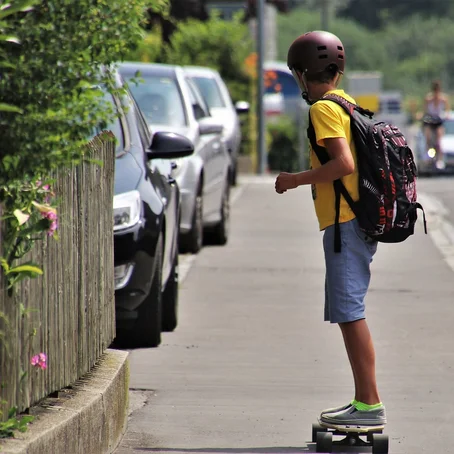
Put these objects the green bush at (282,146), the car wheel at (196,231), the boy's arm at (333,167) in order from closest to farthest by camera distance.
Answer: the boy's arm at (333,167), the car wheel at (196,231), the green bush at (282,146)

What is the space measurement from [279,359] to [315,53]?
262 cm

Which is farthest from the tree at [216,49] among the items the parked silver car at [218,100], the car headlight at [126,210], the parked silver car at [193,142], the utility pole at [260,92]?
the car headlight at [126,210]

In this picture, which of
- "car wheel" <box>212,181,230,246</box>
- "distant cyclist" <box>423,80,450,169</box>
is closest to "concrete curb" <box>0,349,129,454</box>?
"car wheel" <box>212,181,230,246</box>

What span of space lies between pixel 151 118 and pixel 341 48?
22.1 ft

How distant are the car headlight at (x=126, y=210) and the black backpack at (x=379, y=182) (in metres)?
2.36

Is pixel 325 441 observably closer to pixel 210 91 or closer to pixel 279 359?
pixel 279 359

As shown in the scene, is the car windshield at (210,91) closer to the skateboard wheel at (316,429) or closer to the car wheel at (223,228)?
the car wheel at (223,228)

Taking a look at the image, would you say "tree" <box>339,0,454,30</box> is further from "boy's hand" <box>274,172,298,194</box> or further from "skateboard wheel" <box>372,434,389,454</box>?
"skateboard wheel" <box>372,434,389,454</box>

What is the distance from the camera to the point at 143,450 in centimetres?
565

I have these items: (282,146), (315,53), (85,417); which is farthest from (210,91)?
(282,146)

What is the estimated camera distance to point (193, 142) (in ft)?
40.4

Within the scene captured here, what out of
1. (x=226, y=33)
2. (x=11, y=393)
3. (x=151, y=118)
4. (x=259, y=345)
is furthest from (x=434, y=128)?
(x=11, y=393)

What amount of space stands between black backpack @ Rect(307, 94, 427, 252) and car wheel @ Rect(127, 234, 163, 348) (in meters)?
2.36

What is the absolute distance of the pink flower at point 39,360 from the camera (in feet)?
15.8
